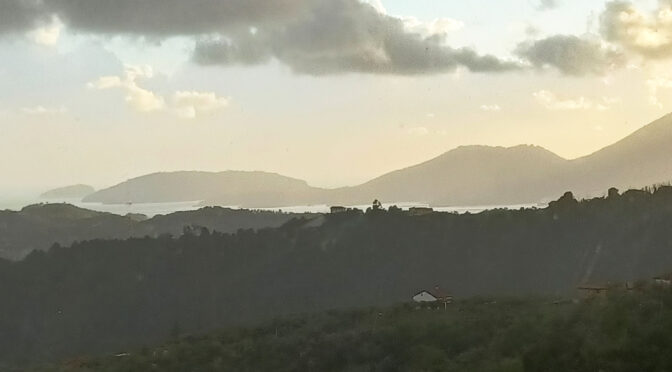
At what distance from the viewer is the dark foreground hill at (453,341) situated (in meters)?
28.2

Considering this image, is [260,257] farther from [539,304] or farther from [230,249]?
[539,304]

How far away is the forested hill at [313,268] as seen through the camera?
324 ft

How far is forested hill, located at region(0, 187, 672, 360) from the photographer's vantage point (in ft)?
324

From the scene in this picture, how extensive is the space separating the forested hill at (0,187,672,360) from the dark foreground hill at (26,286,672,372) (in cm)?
3290

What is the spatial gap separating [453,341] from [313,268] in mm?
80432

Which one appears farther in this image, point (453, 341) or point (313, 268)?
point (313, 268)

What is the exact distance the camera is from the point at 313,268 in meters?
121

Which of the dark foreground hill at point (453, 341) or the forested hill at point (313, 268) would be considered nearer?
the dark foreground hill at point (453, 341)

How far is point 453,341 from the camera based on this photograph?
137 feet

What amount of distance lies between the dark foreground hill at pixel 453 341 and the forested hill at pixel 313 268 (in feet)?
108

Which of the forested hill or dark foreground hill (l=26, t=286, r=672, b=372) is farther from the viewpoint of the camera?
the forested hill

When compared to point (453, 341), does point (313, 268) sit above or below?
above

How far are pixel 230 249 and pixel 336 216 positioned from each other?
2087 centimetres

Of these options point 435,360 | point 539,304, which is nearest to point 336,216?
point 539,304
